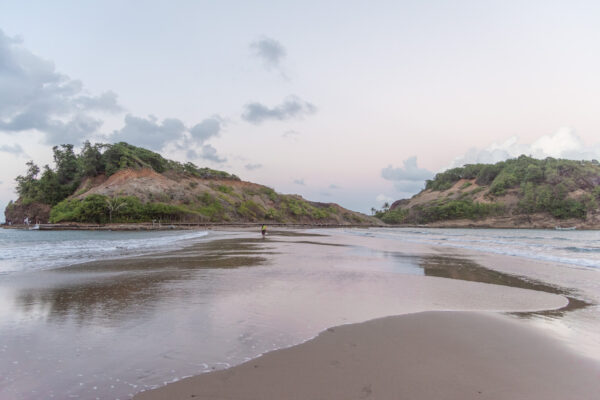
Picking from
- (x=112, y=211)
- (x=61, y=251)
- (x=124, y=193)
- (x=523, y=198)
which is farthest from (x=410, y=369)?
(x=523, y=198)

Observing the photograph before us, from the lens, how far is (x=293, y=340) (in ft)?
13.4

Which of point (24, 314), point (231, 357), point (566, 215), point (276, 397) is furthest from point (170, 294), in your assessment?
point (566, 215)

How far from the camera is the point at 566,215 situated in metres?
104

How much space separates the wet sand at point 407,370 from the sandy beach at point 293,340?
0.02 metres

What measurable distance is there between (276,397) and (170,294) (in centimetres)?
471

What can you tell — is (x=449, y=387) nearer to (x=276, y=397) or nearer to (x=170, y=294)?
(x=276, y=397)

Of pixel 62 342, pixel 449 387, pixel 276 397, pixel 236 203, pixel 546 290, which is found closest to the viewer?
pixel 276 397

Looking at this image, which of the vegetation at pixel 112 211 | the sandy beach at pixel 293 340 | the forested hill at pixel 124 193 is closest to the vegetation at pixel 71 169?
the forested hill at pixel 124 193

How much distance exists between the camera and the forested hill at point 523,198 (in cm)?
10462

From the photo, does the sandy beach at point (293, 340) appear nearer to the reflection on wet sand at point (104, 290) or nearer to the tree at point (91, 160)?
the reflection on wet sand at point (104, 290)

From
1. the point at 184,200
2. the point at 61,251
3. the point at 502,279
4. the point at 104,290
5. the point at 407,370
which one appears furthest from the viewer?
the point at 184,200

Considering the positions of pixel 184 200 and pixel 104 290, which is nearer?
pixel 104 290

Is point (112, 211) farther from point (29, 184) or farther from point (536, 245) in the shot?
point (536, 245)

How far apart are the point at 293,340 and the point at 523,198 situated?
141772 mm
